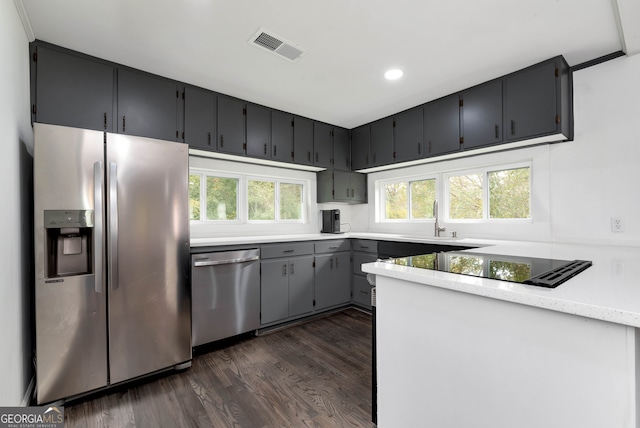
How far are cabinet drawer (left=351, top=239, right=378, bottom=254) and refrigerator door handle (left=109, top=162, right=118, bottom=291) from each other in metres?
2.55

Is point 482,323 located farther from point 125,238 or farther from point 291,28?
point 125,238

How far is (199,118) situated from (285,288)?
1951 millimetres

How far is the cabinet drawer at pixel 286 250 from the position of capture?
299 cm

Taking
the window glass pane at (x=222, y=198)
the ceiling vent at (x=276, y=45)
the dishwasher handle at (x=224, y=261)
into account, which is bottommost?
the dishwasher handle at (x=224, y=261)

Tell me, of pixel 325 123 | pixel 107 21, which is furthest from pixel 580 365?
pixel 325 123

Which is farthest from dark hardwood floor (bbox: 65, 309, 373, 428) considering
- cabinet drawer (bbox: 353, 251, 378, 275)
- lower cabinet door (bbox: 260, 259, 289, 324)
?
cabinet drawer (bbox: 353, 251, 378, 275)

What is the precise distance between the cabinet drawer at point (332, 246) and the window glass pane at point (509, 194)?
1.69 meters

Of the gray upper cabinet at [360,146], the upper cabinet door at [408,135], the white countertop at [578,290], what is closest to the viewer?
the white countertop at [578,290]

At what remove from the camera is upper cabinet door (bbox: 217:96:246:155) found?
2918 millimetres

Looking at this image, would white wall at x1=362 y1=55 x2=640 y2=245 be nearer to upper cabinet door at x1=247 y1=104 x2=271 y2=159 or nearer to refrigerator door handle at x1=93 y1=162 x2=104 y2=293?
upper cabinet door at x1=247 y1=104 x2=271 y2=159

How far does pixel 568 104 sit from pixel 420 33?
1525mm

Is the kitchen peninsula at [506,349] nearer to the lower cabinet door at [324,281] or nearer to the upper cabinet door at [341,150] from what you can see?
the lower cabinet door at [324,281]

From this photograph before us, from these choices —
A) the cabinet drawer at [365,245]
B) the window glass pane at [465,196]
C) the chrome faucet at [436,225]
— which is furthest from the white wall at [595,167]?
the cabinet drawer at [365,245]

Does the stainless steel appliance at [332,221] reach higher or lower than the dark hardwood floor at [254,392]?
higher
